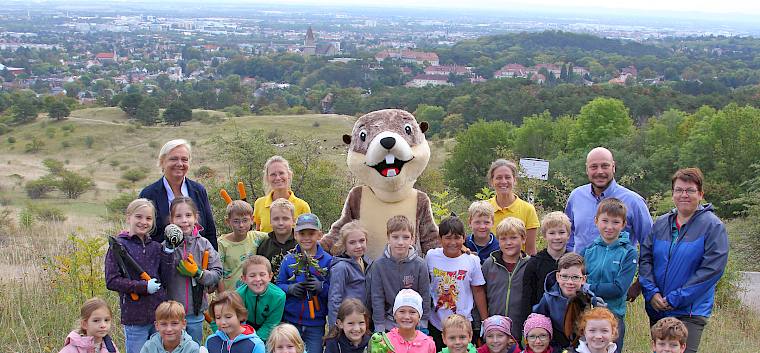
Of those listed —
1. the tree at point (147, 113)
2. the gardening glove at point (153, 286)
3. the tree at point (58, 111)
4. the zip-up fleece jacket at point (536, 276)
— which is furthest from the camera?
the tree at point (147, 113)

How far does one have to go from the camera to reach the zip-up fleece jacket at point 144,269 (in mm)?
4883

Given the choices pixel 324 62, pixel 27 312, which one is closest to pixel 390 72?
pixel 324 62

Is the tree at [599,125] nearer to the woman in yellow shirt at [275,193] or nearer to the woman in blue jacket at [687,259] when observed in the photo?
the woman in yellow shirt at [275,193]

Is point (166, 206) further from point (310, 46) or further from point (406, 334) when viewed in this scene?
point (310, 46)

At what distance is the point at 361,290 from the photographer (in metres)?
5.36

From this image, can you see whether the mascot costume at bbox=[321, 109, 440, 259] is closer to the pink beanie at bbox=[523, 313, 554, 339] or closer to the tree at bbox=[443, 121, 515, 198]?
the pink beanie at bbox=[523, 313, 554, 339]

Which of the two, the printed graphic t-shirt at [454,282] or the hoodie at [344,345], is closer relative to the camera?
the hoodie at [344,345]

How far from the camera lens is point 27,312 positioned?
6.86 m

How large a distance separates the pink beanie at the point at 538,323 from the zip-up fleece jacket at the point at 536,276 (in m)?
0.21

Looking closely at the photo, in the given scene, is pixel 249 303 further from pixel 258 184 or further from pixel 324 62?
pixel 324 62

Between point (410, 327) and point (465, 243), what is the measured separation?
41.1 inches

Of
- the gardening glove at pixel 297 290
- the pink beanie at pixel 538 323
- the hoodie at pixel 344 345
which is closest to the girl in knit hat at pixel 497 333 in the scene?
the pink beanie at pixel 538 323

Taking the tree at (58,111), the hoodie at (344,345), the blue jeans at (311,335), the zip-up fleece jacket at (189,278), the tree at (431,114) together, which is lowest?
the tree at (431,114)

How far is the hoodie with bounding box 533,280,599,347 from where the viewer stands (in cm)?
488
